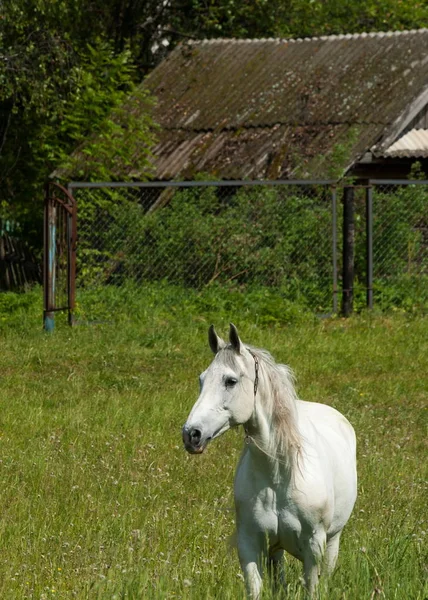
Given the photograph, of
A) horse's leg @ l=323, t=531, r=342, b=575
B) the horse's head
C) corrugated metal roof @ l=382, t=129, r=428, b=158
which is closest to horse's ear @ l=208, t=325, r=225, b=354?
the horse's head

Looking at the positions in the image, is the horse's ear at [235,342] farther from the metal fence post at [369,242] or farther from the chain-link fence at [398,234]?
the chain-link fence at [398,234]

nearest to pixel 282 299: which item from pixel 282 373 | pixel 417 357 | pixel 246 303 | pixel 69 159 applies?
pixel 246 303

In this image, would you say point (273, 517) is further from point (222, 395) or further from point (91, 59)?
point (91, 59)

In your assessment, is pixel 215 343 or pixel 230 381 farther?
pixel 215 343

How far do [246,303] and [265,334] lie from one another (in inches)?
46.0

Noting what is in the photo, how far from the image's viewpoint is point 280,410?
4828 millimetres

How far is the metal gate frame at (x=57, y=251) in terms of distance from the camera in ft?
43.4

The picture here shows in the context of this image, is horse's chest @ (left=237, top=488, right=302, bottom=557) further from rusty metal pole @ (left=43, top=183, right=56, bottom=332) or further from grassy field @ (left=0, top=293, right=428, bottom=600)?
rusty metal pole @ (left=43, top=183, right=56, bottom=332)

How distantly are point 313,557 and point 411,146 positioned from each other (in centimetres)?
1643

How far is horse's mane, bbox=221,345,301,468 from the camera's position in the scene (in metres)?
4.77

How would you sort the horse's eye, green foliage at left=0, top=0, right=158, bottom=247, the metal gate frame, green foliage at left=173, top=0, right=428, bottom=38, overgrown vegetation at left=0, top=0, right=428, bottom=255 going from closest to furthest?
the horse's eye < the metal gate frame < green foliage at left=0, top=0, right=158, bottom=247 < overgrown vegetation at left=0, top=0, right=428, bottom=255 < green foliage at left=173, top=0, right=428, bottom=38

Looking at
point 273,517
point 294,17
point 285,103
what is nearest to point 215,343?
point 273,517

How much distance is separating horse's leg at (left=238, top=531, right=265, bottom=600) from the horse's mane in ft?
1.15

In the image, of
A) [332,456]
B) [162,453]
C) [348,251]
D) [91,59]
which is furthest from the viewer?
[91,59]
